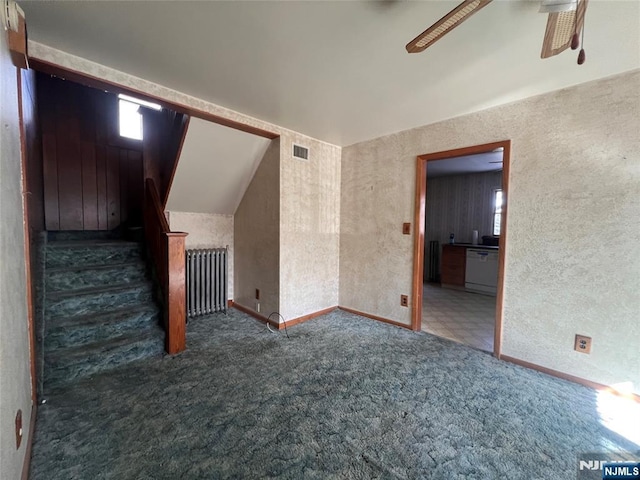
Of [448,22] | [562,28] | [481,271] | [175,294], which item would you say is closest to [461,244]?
[481,271]

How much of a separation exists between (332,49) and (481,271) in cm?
471

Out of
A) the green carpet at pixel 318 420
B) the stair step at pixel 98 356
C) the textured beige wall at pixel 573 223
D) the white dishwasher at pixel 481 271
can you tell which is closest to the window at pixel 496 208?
the white dishwasher at pixel 481 271

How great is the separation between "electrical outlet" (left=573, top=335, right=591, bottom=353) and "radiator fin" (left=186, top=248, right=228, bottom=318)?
3.62 m

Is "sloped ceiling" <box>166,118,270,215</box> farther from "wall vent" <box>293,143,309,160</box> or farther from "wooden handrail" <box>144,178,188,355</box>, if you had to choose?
"wooden handrail" <box>144,178,188,355</box>

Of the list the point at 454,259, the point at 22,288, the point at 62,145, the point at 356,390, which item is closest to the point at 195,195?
the point at 62,145

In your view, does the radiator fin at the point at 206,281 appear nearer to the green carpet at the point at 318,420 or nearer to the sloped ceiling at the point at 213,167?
Answer: the sloped ceiling at the point at 213,167

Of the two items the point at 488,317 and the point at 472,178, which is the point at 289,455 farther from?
the point at 472,178

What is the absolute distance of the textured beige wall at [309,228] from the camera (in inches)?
120

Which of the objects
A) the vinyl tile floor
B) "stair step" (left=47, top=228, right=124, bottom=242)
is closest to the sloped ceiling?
"stair step" (left=47, top=228, right=124, bottom=242)

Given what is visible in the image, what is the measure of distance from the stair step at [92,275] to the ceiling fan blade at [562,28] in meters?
3.56

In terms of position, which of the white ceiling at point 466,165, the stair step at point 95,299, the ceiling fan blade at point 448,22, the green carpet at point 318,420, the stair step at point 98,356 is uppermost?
the white ceiling at point 466,165

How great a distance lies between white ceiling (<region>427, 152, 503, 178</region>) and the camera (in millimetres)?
4312

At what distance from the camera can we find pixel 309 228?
332cm

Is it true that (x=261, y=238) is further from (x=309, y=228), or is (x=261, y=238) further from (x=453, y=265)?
(x=453, y=265)
